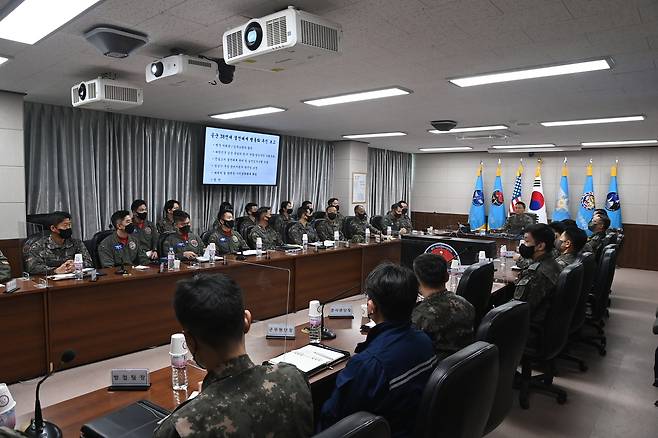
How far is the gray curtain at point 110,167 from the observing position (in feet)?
18.8

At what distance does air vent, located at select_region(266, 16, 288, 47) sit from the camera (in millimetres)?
2249

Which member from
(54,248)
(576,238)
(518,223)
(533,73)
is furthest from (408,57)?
(518,223)

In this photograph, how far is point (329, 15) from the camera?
8.16 feet

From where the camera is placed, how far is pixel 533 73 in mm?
3566

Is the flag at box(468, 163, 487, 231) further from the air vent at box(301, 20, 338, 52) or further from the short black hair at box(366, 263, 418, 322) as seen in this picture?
the short black hair at box(366, 263, 418, 322)

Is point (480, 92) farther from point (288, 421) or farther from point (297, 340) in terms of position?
point (288, 421)

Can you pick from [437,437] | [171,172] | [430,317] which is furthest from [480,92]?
[171,172]

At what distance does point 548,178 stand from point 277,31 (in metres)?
9.68

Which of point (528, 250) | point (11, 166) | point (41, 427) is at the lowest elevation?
point (41, 427)

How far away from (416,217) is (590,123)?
6.50 meters

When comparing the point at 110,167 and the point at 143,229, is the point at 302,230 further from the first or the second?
the point at 110,167

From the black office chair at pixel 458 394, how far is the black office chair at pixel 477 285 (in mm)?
1482

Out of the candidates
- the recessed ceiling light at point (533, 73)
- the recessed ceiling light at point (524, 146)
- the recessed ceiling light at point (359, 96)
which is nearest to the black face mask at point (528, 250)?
the recessed ceiling light at point (533, 73)

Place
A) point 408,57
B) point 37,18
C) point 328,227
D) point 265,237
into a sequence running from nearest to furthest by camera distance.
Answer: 1. point 37,18
2. point 408,57
3. point 265,237
4. point 328,227
